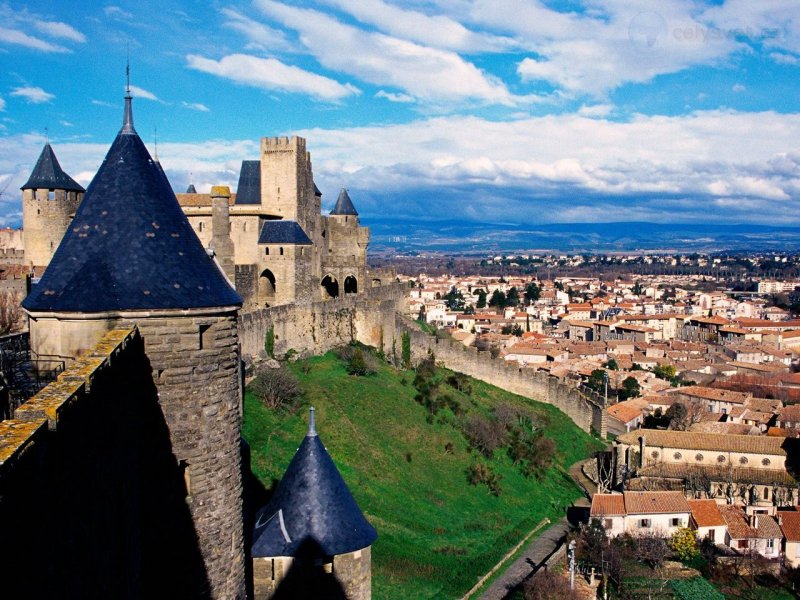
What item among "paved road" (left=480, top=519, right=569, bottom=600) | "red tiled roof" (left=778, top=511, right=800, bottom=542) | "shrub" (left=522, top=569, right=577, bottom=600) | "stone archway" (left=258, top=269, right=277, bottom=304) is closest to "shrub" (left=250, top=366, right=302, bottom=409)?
"stone archway" (left=258, top=269, right=277, bottom=304)

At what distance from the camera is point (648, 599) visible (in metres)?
22.8

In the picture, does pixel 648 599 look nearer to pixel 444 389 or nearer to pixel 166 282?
pixel 444 389

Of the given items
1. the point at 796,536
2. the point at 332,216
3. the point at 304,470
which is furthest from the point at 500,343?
the point at 304,470

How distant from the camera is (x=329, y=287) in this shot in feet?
115

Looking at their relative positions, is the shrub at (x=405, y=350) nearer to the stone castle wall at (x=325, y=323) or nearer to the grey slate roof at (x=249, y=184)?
the stone castle wall at (x=325, y=323)

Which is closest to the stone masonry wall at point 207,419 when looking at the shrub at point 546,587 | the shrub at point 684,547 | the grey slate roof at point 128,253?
the grey slate roof at point 128,253

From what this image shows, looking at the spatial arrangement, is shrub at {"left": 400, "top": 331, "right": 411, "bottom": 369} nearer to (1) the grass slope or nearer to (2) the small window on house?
(1) the grass slope

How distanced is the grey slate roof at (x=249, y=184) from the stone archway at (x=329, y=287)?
212 inches

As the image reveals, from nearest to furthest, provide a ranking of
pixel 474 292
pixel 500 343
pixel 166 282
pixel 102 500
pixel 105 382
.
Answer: pixel 102 500 → pixel 105 382 → pixel 166 282 → pixel 500 343 → pixel 474 292

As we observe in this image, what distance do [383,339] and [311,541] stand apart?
23534 millimetres

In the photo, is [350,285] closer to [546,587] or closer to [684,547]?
[684,547]

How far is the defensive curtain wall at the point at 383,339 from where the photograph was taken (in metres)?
26.5

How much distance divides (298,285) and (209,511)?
22.5 meters

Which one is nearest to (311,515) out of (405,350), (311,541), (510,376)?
(311,541)
